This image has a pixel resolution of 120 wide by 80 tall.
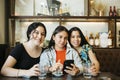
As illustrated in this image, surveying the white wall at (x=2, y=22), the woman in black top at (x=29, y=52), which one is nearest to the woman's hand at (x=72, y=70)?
the woman in black top at (x=29, y=52)

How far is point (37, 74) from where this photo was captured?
6.22 feet

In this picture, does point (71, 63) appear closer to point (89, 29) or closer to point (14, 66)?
point (14, 66)

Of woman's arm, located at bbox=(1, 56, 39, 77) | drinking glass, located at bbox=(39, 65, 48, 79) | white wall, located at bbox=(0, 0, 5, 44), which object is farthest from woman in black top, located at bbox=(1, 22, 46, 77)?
white wall, located at bbox=(0, 0, 5, 44)

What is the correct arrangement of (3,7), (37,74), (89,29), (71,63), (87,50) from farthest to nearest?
1. (89,29)
2. (3,7)
3. (87,50)
4. (71,63)
5. (37,74)

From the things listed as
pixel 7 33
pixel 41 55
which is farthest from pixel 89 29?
pixel 41 55

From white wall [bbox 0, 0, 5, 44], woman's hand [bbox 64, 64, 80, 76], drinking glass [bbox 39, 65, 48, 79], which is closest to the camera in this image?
drinking glass [bbox 39, 65, 48, 79]

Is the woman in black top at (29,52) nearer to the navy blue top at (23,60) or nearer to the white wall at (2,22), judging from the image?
the navy blue top at (23,60)

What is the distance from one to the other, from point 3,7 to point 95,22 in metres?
1.62

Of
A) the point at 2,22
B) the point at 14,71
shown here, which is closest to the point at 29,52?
the point at 14,71

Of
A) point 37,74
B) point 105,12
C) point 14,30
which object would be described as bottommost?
point 37,74

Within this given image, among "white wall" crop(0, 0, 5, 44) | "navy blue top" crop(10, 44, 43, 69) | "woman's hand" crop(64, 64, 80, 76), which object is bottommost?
"woman's hand" crop(64, 64, 80, 76)

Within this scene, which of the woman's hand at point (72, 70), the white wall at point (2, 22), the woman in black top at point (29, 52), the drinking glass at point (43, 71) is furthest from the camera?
the white wall at point (2, 22)

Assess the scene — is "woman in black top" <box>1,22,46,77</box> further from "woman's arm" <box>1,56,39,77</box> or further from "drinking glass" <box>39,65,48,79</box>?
"drinking glass" <box>39,65,48,79</box>

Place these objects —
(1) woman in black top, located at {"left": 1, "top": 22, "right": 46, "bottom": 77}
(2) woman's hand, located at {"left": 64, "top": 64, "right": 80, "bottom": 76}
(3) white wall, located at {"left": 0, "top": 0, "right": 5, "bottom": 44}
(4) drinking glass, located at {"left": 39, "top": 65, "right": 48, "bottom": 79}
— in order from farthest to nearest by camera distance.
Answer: (3) white wall, located at {"left": 0, "top": 0, "right": 5, "bottom": 44} < (1) woman in black top, located at {"left": 1, "top": 22, "right": 46, "bottom": 77} < (2) woman's hand, located at {"left": 64, "top": 64, "right": 80, "bottom": 76} < (4) drinking glass, located at {"left": 39, "top": 65, "right": 48, "bottom": 79}
